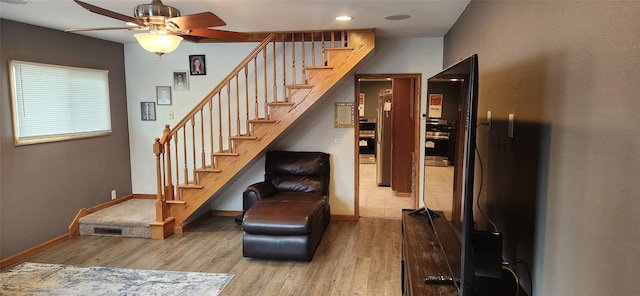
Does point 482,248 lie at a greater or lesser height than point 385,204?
greater

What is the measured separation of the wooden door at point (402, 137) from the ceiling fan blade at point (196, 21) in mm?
4302

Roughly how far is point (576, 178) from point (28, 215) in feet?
16.4

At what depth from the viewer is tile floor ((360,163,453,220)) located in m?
2.21

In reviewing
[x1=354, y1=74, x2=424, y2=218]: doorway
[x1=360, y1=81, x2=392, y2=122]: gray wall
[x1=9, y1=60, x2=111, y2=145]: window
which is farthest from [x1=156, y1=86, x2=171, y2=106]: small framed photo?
[x1=360, y1=81, x2=392, y2=122]: gray wall

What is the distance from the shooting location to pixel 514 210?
1.91m

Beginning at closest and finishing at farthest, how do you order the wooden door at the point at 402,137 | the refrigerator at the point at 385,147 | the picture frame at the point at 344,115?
1. the picture frame at the point at 344,115
2. the wooden door at the point at 402,137
3. the refrigerator at the point at 385,147

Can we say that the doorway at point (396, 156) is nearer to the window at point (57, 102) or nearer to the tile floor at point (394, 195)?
the tile floor at point (394, 195)

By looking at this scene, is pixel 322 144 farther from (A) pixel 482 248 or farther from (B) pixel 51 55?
(A) pixel 482 248

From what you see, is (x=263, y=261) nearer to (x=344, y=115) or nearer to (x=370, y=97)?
(x=344, y=115)

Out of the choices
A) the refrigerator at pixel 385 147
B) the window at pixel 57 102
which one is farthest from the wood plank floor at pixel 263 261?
the refrigerator at pixel 385 147

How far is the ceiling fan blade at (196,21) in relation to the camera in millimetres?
2641

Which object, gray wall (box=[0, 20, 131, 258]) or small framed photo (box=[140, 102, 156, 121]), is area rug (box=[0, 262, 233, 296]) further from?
small framed photo (box=[140, 102, 156, 121])

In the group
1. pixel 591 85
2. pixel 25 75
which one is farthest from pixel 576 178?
pixel 25 75

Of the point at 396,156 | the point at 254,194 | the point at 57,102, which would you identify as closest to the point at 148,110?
the point at 57,102
